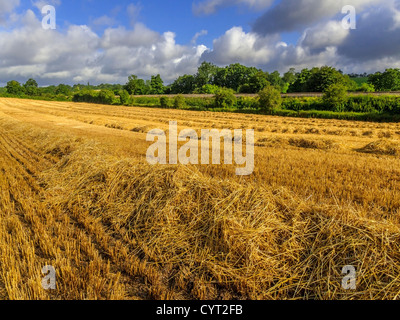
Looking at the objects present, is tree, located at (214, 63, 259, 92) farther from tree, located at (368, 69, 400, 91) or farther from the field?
the field

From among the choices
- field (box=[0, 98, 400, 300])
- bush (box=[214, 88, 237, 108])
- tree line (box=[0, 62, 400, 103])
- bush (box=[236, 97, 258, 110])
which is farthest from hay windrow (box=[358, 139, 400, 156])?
tree line (box=[0, 62, 400, 103])

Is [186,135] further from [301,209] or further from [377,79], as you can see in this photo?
[377,79]

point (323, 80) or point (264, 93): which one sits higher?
point (323, 80)

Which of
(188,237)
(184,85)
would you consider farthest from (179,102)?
(188,237)

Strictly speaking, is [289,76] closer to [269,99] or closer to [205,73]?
[205,73]

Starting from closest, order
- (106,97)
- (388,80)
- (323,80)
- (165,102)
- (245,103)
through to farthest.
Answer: (245,103) < (165,102) < (323,80) < (388,80) < (106,97)

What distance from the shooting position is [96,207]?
5.32 meters

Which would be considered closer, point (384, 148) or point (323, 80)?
point (384, 148)

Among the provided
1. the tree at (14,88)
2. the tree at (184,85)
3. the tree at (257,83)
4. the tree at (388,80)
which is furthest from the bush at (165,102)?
the tree at (14,88)

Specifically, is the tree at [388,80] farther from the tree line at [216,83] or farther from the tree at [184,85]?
the tree at [184,85]

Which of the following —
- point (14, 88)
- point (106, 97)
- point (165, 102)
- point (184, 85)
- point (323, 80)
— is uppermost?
point (184, 85)

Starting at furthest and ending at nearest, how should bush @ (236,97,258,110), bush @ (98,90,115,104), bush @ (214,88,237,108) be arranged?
1. bush @ (98,90,115,104)
2. bush @ (214,88,237,108)
3. bush @ (236,97,258,110)
